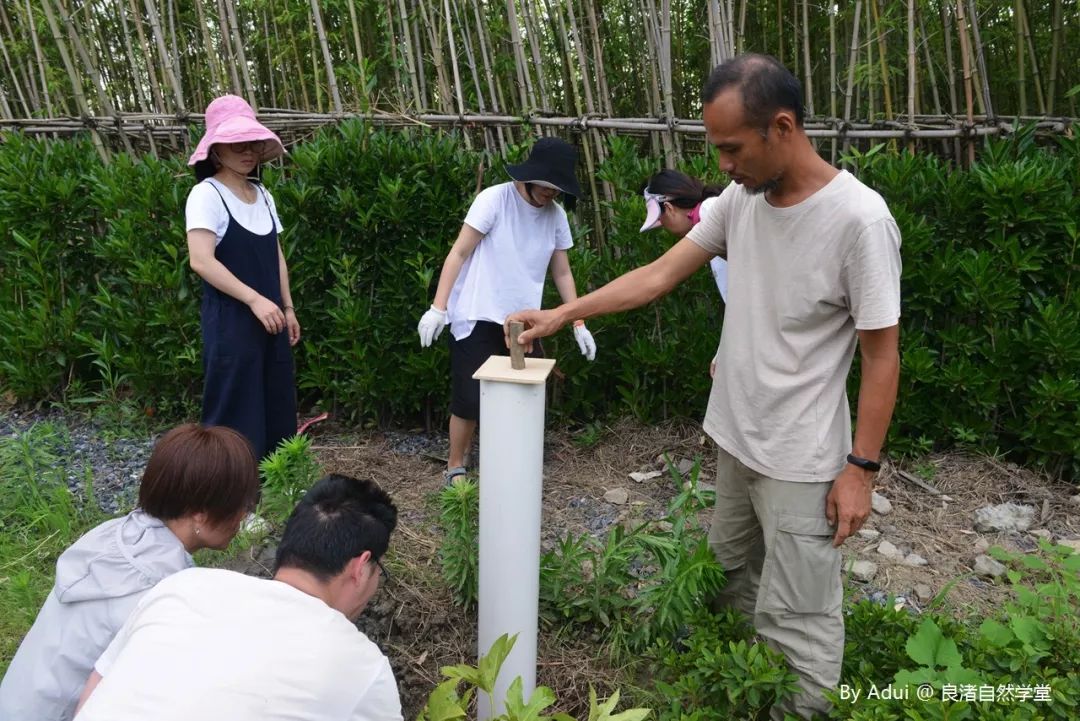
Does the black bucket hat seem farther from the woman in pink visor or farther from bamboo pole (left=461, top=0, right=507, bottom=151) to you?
bamboo pole (left=461, top=0, right=507, bottom=151)

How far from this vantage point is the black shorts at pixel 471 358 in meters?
3.35

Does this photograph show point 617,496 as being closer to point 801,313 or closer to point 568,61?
point 801,313

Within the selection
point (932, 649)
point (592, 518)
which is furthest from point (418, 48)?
point (932, 649)

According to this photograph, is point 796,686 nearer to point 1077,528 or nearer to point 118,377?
point 1077,528

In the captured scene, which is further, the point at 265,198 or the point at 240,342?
the point at 265,198

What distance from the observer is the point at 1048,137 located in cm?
368

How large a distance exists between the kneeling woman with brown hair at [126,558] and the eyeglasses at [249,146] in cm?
142

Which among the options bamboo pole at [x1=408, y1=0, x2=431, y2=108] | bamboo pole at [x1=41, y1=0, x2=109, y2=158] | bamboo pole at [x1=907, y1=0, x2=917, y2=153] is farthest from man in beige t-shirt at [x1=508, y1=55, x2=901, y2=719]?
bamboo pole at [x1=41, y1=0, x2=109, y2=158]

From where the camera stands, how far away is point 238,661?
48.3 inches

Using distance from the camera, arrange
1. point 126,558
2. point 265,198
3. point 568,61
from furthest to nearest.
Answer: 1. point 568,61
2. point 265,198
3. point 126,558

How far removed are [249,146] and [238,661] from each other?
2.24 meters

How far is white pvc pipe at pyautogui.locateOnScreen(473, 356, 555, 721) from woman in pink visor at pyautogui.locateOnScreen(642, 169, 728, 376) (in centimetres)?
149

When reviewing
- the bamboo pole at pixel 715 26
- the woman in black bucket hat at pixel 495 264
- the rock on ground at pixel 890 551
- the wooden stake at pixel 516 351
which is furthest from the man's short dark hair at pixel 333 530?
the bamboo pole at pixel 715 26

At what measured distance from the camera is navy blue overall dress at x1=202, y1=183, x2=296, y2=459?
304 centimetres
